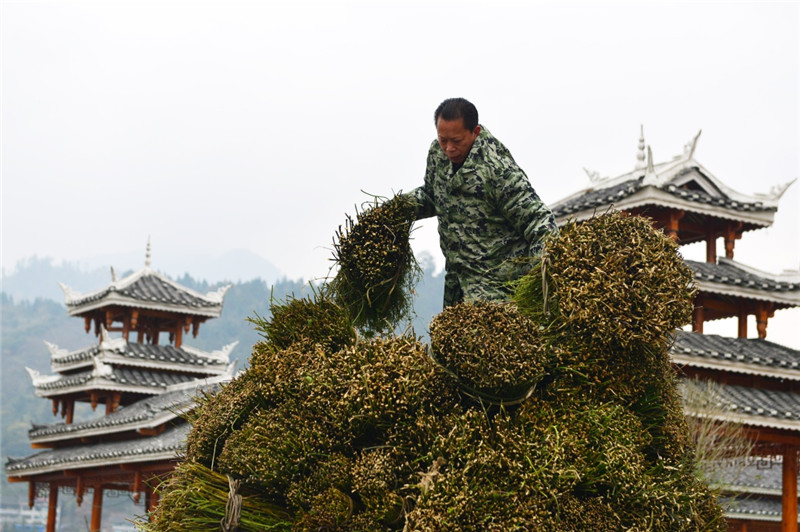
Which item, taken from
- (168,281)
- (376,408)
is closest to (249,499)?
(376,408)

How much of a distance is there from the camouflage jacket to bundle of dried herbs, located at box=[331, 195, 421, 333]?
21 centimetres

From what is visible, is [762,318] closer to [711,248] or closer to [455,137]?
[711,248]

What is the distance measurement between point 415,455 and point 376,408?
0.21m

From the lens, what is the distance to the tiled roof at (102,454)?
20469 millimetres

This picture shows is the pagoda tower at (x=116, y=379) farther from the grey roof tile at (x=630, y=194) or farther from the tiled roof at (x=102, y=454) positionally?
the grey roof tile at (x=630, y=194)

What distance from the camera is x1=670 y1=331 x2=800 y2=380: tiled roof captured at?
55.9 feet

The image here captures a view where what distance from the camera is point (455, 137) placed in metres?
4.07

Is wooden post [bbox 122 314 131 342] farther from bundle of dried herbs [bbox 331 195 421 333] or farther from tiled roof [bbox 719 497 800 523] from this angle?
bundle of dried herbs [bbox 331 195 421 333]

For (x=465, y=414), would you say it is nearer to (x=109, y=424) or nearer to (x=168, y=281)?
(x=109, y=424)

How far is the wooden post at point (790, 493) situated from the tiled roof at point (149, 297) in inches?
633

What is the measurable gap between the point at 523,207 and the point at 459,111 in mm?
480

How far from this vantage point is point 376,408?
3.38 m

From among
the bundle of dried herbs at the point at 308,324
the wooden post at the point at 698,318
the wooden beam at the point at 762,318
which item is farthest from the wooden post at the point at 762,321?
the bundle of dried herbs at the point at 308,324

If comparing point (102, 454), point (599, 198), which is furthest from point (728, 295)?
point (102, 454)
